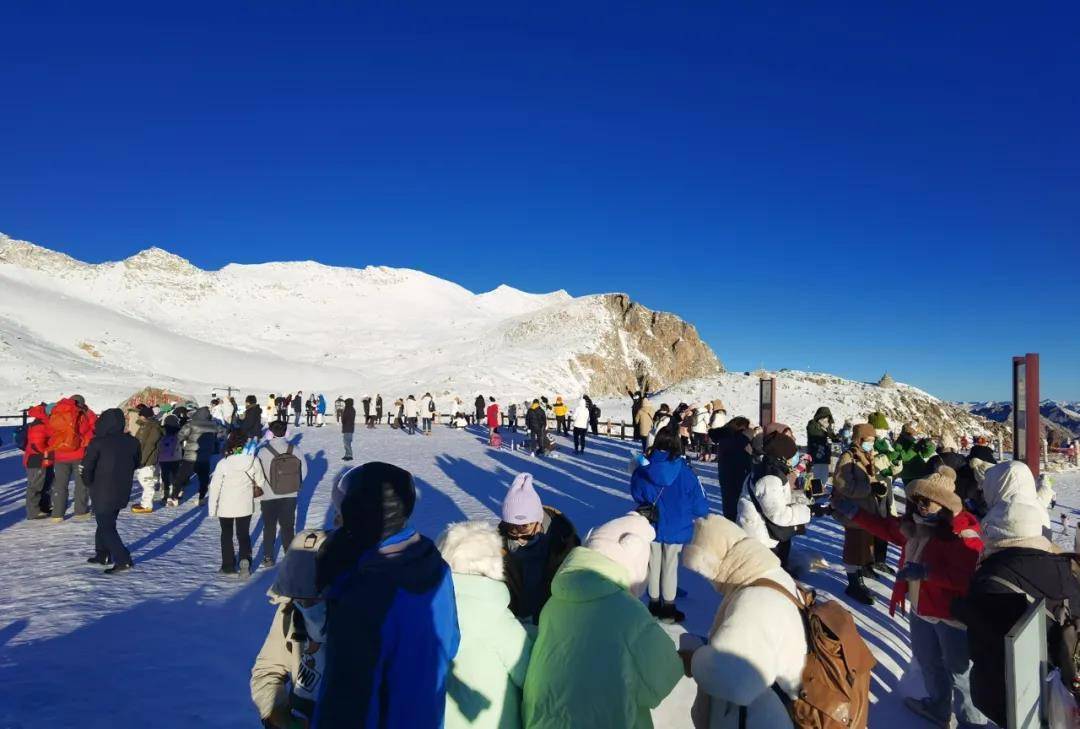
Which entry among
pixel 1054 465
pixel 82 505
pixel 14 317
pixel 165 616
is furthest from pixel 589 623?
pixel 14 317

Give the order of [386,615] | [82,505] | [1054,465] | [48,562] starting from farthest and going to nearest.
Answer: [1054,465]
[82,505]
[48,562]
[386,615]

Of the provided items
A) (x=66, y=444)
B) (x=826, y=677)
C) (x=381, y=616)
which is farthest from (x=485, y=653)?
(x=66, y=444)

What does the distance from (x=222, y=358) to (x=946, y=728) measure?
59735 millimetres

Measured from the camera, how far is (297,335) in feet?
238

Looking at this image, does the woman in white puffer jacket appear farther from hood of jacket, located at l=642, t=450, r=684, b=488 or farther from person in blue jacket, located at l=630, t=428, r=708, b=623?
hood of jacket, located at l=642, t=450, r=684, b=488

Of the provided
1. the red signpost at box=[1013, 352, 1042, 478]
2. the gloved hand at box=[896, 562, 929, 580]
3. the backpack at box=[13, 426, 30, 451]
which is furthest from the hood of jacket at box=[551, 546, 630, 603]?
the backpack at box=[13, 426, 30, 451]

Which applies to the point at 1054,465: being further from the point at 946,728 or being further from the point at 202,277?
the point at 202,277

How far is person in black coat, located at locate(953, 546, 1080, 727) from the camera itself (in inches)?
111

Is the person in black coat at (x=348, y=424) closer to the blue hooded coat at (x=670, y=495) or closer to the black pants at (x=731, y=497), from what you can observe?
the black pants at (x=731, y=497)

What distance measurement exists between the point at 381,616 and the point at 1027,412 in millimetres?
10067

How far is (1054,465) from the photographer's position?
63.1ft

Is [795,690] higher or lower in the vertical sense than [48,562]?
higher

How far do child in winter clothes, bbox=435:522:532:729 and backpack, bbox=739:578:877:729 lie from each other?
1.01 meters

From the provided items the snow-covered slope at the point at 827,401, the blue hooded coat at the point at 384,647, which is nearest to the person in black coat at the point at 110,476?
the blue hooded coat at the point at 384,647
